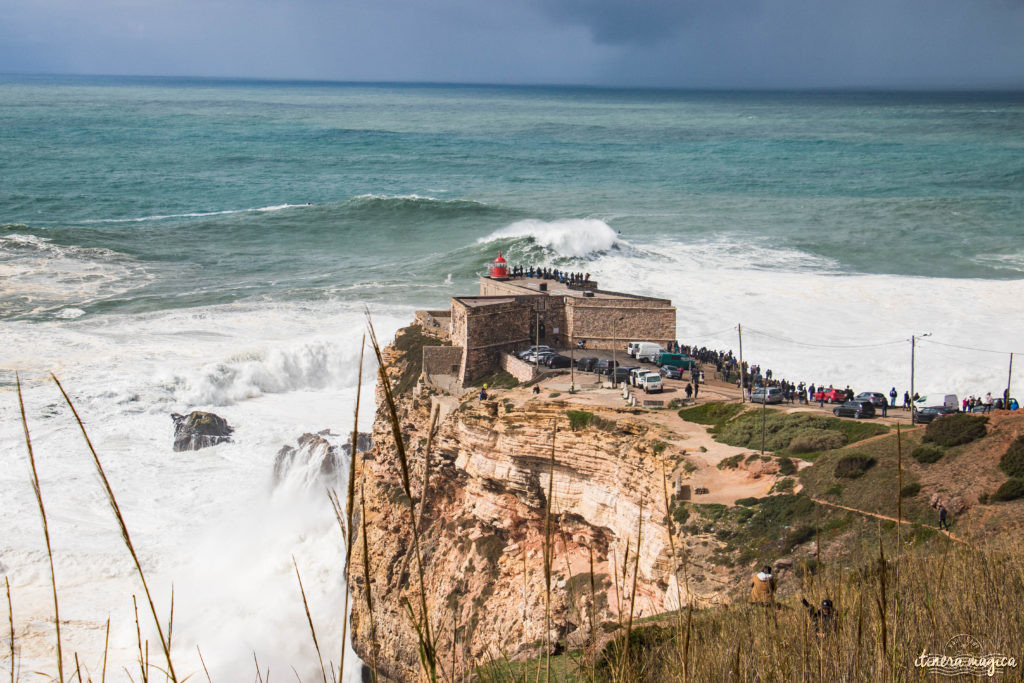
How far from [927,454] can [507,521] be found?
9.23 m

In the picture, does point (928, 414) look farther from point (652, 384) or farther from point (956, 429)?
point (652, 384)

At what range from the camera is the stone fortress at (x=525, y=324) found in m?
27.6

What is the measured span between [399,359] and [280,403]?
10.7 metres

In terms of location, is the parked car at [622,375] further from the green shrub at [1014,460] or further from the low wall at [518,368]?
the green shrub at [1014,460]

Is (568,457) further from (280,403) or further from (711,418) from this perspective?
(280,403)

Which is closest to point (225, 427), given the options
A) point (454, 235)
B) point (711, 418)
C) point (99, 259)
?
point (711, 418)

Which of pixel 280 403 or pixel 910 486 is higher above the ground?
pixel 910 486

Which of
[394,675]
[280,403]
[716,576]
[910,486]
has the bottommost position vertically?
[394,675]

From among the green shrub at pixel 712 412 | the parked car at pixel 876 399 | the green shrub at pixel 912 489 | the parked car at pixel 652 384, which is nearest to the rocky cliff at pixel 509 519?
the green shrub at pixel 712 412

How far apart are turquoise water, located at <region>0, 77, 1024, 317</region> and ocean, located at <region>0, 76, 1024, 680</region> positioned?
0.43m

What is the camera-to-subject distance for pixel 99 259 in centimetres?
5925

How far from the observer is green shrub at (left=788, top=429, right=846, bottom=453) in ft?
66.1

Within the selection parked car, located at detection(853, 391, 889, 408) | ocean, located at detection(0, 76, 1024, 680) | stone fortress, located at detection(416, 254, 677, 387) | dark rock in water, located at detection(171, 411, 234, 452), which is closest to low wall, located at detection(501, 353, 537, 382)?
stone fortress, located at detection(416, 254, 677, 387)

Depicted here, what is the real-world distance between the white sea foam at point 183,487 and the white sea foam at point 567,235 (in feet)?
63.6
